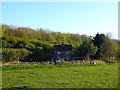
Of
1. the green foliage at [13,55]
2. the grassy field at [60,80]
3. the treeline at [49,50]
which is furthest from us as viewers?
the treeline at [49,50]

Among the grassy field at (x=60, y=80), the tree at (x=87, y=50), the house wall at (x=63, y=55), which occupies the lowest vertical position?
the grassy field at (x=60, y=80)

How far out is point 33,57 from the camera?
4481 cm

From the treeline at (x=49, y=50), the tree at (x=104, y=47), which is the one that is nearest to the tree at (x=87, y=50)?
the treeline at (x=49, y=50)

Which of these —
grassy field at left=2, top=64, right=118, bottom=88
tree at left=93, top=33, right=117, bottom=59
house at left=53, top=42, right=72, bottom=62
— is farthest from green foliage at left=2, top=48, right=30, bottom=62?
grassy field at left=2, top=64, right=118, bottom=88

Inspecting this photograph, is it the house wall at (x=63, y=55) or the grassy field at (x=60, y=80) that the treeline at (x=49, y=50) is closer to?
the house wall at (x=63, y=55)

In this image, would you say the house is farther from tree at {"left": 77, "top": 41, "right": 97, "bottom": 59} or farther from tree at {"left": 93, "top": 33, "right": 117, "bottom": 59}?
tree at {"left": 93, "top": 33, "right": 117, "bottom": 59}

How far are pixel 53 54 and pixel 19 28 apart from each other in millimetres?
21736

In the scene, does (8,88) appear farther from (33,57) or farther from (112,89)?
(33,57)

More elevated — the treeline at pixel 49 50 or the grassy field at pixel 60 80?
the treeline at pixel 49 50

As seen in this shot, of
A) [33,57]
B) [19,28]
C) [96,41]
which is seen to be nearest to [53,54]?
[33,57]

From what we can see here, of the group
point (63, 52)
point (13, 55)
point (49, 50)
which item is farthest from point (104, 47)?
point (13, 55)

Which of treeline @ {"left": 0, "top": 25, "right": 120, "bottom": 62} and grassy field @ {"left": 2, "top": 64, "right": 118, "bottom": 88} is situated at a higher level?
treeline @ {"left": 0, "top": 25, "right": 120, "bottom": 62}

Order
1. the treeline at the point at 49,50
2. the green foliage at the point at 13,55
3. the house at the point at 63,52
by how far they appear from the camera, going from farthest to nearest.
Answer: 1. the house at the point at 63,52
2. the treeline at the point at 49,50
3. the green foliage at the point at 13,55

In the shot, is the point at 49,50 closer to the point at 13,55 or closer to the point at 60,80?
the point at 13,55
